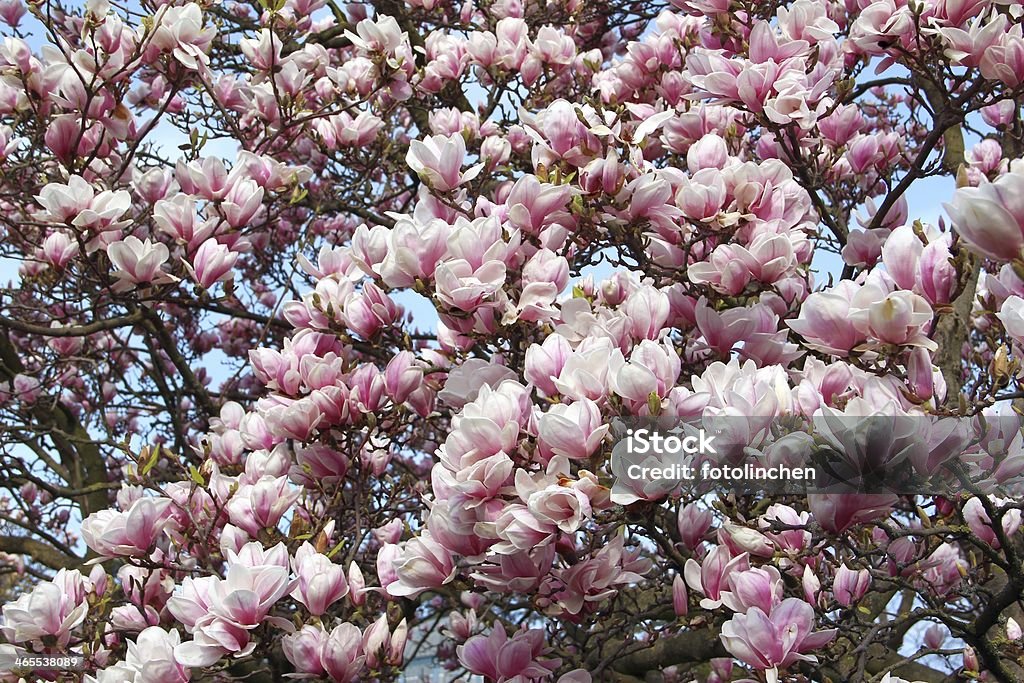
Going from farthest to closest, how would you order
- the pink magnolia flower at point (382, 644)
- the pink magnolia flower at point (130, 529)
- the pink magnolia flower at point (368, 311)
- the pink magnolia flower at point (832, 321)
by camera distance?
the pink magnolia flower at point (368, 311) < the pink magnolia flower at point (130, 529) < the pink magnolia flower at point (382, 644) < the pink magnolia flower at point (832, 321)

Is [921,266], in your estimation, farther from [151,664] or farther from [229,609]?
[151,664]

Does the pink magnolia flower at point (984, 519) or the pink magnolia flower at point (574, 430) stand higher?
the pink magnolia flower at point (574, 430)

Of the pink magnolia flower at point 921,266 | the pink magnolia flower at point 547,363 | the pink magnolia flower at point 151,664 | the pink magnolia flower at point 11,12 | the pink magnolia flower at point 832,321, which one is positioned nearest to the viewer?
the pink magnolia flower at point 832,321

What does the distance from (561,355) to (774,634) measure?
714 mm

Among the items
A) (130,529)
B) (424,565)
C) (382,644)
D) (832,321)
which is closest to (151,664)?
(130,529)

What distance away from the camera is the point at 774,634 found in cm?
171

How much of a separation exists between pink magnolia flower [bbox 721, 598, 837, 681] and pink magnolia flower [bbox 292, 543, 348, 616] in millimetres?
918

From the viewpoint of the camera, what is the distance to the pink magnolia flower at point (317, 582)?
1998 millimetres

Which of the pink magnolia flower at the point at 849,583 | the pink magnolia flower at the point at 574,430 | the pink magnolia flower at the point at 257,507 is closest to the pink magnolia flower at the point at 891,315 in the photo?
the pink magnolia flower at the point at 574,430

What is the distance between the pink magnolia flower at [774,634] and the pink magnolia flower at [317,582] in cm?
92

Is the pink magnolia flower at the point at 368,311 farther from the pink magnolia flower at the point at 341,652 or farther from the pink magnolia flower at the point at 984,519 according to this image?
the pink magnolia flower at the point at 984,519

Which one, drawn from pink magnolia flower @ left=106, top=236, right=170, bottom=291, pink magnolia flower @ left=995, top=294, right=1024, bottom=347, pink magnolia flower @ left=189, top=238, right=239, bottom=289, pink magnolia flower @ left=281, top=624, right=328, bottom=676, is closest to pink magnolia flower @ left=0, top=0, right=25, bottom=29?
pink magnolia flower @ left=106, top=236, right=170, bottom=291

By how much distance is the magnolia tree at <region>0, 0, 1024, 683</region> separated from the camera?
5.33 ft

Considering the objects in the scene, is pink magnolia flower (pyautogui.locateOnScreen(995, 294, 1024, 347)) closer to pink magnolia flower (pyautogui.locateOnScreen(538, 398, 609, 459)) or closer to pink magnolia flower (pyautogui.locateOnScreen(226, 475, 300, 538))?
pink magnolia flower (pyautogui.locateOnScreen(538, 398, 609, 459))
